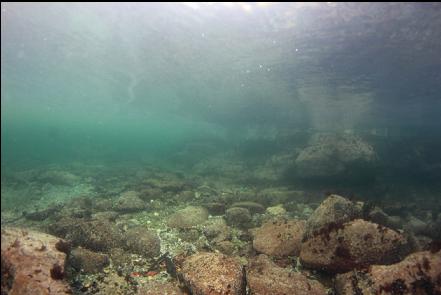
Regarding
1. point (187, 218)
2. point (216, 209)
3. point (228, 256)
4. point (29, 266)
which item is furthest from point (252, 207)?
point (29, 266)

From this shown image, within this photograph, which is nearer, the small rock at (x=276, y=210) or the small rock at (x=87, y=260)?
the small rock at (x=87, y=260)

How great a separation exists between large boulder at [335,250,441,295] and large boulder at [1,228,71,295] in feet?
17.3

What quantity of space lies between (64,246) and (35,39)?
2135 centimetres

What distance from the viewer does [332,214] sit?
7156 millimetres

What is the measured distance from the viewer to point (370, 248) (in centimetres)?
612

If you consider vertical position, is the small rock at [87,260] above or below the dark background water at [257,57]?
below

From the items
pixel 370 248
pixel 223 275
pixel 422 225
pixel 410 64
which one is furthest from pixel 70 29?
pixel 410 64

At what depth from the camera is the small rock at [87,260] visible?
253 inches

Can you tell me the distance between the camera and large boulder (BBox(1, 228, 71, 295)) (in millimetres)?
4543

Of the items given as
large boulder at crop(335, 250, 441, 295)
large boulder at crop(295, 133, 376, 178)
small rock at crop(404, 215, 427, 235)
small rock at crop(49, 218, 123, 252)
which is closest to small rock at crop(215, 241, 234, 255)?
small rock at crop(49, 218, 123, 252)

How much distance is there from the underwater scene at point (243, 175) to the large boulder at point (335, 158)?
0.09m

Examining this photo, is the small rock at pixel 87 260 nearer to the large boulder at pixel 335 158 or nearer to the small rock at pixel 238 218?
the small rock at pixel 238 218

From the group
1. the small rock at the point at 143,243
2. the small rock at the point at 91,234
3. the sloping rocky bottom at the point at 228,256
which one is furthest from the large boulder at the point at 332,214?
the small rock at the point at 91,234

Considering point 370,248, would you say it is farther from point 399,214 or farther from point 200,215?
point 399,214
